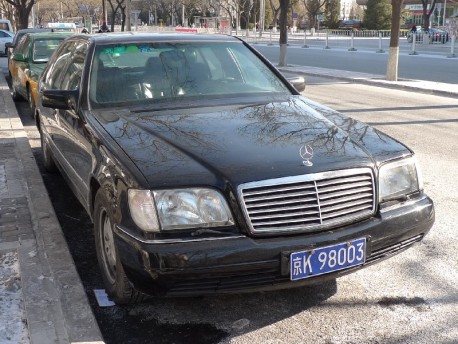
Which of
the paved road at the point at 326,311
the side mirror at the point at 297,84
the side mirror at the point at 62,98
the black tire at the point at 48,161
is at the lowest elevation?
the paved road at the point at 326,311

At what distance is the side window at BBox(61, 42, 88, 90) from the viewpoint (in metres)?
4.86

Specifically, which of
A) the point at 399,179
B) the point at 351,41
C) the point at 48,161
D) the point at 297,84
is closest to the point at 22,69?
the point at 48,161

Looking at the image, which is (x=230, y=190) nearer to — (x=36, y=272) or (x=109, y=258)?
(x=109, y=258)

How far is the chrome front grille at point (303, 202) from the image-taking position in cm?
311

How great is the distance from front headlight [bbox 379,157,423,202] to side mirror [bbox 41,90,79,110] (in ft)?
7.76

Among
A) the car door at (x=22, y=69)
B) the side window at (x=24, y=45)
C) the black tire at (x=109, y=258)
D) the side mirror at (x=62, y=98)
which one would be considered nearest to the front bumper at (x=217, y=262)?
the black tire at (x=109, y=258)

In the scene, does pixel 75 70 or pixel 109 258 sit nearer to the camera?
→ pixel 109 258

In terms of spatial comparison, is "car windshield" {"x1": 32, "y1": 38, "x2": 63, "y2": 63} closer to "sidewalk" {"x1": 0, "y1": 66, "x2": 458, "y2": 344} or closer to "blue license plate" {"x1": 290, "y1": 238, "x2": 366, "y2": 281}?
"sidewalk" {"x1": 0, "y1": 66, "x2": 458, "y2": 344}

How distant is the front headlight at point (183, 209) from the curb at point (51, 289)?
0.75 metres

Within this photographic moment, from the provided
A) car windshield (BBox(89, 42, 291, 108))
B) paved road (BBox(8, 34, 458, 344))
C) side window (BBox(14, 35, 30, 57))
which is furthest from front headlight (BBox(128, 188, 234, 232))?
side window (BBox(14, 35, 30, 57))

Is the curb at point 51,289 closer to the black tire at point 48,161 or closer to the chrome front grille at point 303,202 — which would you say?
the chrome front grille at point 303,202

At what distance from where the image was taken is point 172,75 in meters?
4.64

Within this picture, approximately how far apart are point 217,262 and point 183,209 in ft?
1.10

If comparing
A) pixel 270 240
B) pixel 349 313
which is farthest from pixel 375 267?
pixel 270 240
